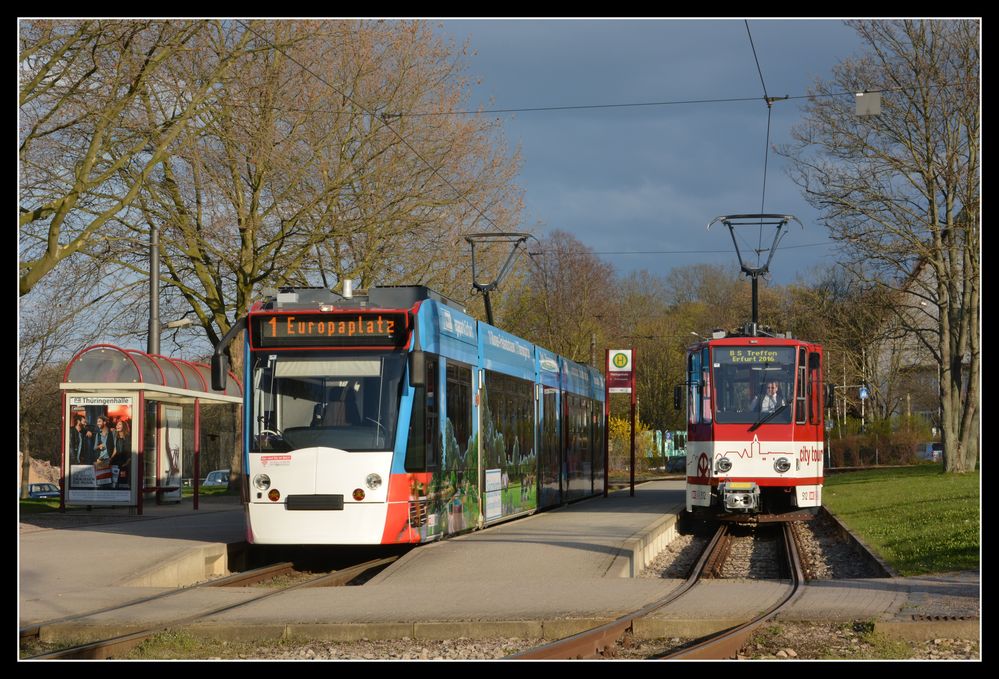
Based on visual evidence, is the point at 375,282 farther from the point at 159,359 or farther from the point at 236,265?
the point at 159,359

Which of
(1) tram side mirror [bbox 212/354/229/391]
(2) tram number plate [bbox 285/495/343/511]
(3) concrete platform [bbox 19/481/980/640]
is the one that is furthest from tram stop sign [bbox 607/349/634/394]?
(2) tram number plate [bbox 285/495/343/511]

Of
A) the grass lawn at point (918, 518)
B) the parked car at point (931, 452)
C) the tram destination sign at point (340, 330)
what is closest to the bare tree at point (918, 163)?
the grass lawn at point (918, 518)

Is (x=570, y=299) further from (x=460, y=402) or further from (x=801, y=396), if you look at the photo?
(x=460, y=402)

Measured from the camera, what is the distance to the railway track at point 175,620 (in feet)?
28.2

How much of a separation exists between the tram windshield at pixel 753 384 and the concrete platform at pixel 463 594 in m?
3.74

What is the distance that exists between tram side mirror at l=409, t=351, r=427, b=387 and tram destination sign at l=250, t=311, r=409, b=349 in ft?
1.33

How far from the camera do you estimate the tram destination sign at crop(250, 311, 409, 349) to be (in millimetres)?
14094

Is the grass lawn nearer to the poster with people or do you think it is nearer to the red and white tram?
the red and white tram

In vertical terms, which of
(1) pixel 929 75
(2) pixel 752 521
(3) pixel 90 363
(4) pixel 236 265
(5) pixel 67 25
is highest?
(1) pixel 929 75

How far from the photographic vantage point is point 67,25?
1702cm

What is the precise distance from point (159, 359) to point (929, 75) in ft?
68.6

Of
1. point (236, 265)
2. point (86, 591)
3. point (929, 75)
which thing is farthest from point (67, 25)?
point (929, 75)

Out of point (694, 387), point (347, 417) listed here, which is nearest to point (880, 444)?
point (694, 387)

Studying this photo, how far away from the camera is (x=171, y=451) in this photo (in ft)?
85.7
